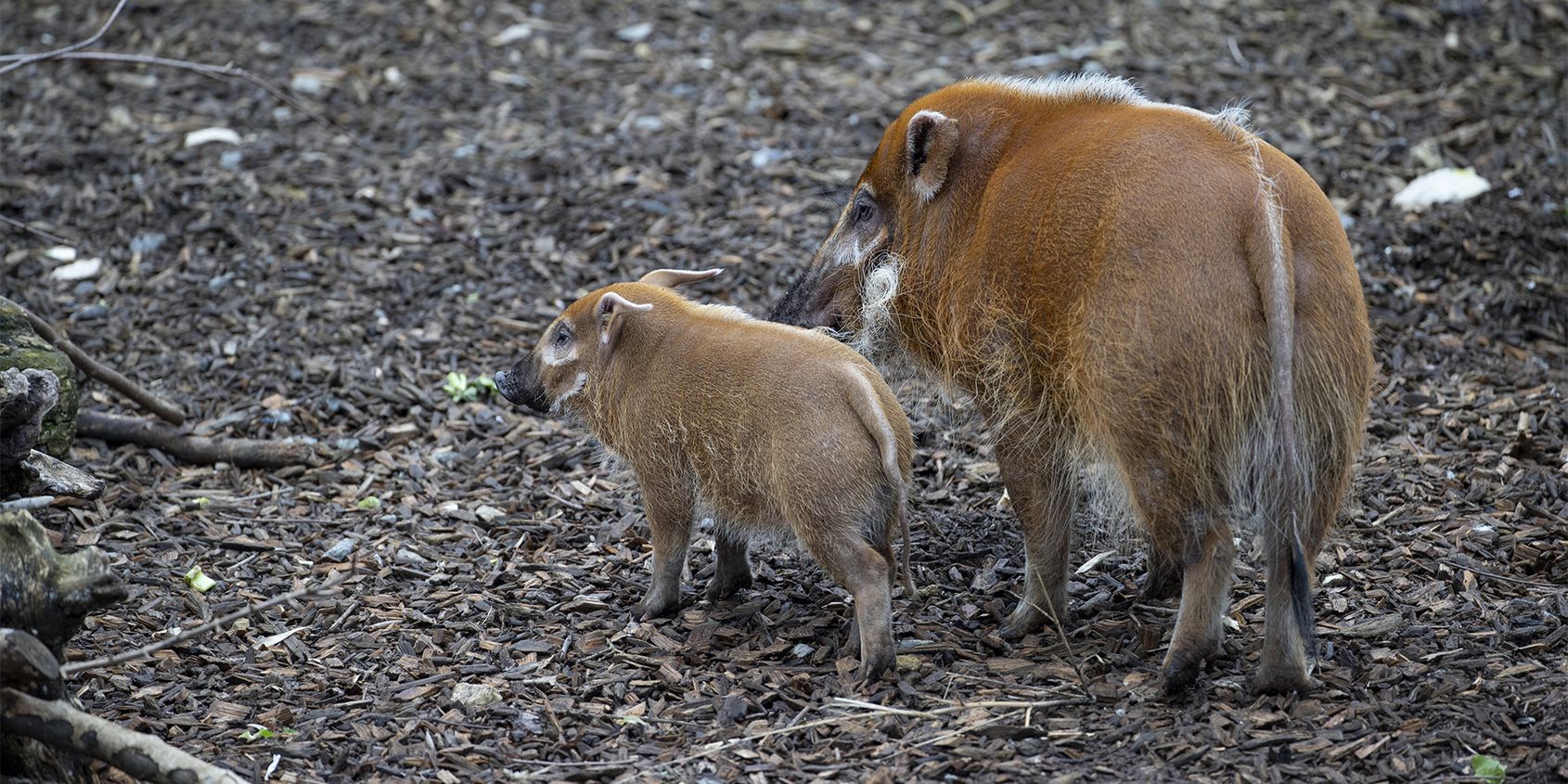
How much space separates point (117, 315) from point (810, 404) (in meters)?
4.52

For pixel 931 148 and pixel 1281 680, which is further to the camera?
pixel 931 148

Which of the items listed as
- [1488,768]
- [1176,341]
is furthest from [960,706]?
[1488,768]

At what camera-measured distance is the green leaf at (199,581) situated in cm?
538

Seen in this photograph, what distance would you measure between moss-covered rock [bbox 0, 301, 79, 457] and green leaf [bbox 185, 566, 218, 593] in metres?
0.75

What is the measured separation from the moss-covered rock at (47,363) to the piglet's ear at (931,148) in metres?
3.40

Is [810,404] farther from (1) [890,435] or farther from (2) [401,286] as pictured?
(2) [401,286]

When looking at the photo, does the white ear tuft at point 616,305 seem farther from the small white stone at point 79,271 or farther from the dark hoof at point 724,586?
the small white stone at point 79,271

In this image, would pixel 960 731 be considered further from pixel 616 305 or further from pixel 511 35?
pixel 511 35

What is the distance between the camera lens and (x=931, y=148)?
516cm

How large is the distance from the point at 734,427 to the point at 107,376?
9.88 ft

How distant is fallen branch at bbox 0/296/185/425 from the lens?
5.77 meters

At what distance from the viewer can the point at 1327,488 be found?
14.2 ft

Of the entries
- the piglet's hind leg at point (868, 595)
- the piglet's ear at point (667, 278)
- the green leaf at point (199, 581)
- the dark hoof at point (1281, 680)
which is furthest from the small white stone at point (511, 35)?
the dark hoof at point (1281, 680)

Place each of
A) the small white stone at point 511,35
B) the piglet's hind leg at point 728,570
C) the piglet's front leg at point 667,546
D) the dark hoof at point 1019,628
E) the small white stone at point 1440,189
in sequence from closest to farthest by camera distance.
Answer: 1. the dark hoof at point 1019,628
2. the piglet's front leg at point 667,546
3. the piglet's hind leg at point 728,570
4. the small white stone at point 1440,189
5. the small white stone at point 511,35
